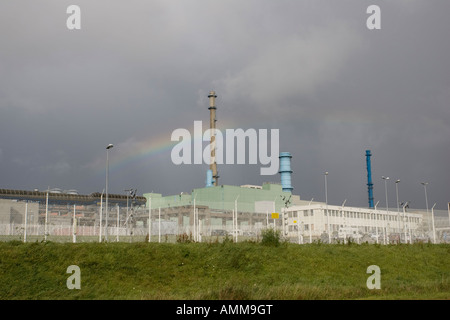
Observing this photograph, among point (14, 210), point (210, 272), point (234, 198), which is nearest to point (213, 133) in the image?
point (234, 198)

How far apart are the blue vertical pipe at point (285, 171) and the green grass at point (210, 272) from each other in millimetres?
80757

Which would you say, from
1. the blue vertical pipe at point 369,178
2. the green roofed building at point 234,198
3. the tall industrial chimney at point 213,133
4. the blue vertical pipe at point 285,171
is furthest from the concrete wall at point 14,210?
the blue vertical pipe at point 369,178

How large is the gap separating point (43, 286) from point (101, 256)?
183 inches

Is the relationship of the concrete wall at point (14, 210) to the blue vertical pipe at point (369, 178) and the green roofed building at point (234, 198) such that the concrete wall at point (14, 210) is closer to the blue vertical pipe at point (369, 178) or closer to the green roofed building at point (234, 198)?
the green roofed building at point (234, 198)

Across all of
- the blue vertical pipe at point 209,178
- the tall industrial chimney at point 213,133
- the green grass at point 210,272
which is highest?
the tall industrial chimney at point 213,133

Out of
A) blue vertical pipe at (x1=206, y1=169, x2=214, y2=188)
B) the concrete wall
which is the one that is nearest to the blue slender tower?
blue vertical pipe at (x1=206, y1=169, x2=214, y2=188)

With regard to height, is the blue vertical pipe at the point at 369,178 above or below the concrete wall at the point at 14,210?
above

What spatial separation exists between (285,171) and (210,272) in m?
92.1

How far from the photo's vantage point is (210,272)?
26.4 metres

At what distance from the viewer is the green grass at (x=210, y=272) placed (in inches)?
797

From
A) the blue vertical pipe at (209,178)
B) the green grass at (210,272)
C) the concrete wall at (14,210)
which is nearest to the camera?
the green grass at (210,272)

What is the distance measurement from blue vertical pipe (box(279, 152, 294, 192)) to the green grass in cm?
8076
